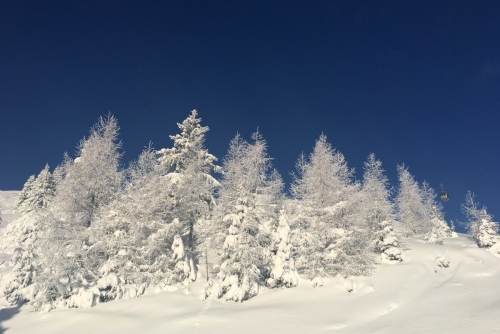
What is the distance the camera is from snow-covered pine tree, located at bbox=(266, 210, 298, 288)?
27.7 metres

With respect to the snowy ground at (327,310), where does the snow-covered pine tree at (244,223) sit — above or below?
above

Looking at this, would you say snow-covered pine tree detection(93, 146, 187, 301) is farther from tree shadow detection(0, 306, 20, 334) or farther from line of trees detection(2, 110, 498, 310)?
tree shadow detection(0, 306, 20, 334)

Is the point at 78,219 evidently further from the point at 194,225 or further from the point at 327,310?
the point at 327,310

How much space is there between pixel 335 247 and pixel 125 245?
1578cm

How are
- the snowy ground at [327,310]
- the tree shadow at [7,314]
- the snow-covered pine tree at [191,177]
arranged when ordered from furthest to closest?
1. the snow-covered pine tree at [191,177]
2. the tree shadow at [7,314]
3. the snowy ground at [327,310]

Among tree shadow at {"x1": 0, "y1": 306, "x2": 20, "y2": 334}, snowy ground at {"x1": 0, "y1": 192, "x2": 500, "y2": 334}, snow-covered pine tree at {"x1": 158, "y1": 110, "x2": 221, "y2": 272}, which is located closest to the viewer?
snowy ground at {"x1": 0, "y1": 192, "x2": 500, "y2": 334}

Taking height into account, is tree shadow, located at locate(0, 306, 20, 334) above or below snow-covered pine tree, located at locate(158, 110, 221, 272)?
below

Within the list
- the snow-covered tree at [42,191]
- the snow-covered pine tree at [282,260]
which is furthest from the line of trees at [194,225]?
the snow-covered tree at [42,191]

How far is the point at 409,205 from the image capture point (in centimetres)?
5475

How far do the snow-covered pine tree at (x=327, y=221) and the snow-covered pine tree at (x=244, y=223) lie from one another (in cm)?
242

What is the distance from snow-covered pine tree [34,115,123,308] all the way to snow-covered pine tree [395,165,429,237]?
39.6 m

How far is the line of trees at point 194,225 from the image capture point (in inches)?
1066

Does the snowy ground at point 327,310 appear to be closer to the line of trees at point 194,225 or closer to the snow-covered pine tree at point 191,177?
the line of trees at point 194,225

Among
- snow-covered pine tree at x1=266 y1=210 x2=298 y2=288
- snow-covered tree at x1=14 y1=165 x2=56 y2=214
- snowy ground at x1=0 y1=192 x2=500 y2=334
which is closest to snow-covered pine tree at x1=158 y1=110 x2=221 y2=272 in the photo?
snowy ground at x1=0 y1=192 x2=500 y2=334
